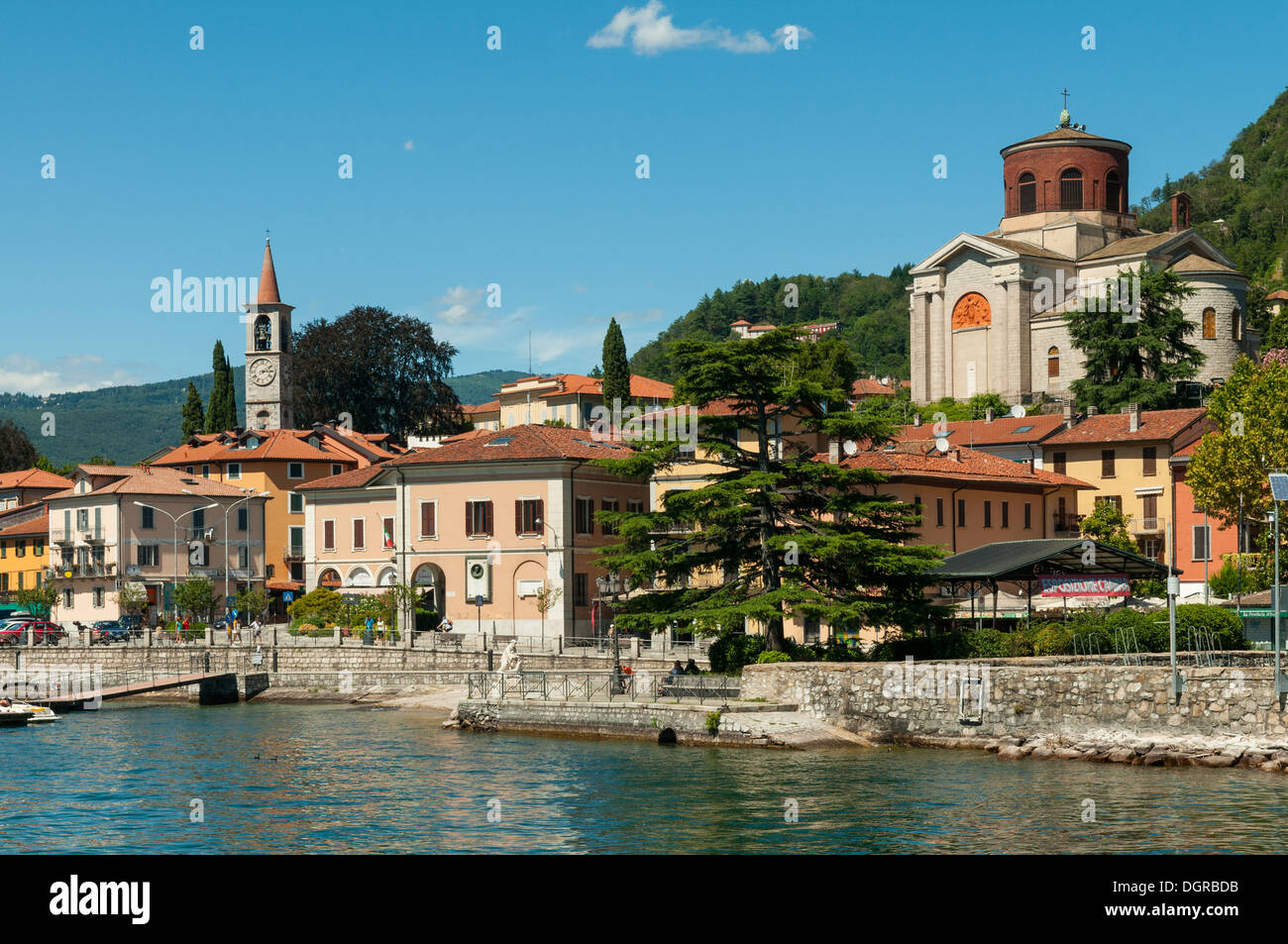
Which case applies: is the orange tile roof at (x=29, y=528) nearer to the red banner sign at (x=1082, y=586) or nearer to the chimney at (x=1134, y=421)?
the chimney at (x=1134, y=421)

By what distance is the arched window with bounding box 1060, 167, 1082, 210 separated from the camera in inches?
3866

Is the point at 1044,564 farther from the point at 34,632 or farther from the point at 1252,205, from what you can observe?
the point at 1252,205

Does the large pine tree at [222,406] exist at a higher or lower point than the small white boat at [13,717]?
higher

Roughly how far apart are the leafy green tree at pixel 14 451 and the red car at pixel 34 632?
46.0 m

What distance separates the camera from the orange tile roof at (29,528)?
263 feet

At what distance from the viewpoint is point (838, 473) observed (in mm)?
39219

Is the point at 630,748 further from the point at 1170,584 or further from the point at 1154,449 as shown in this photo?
the point at 1154,449

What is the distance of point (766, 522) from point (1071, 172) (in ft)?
223

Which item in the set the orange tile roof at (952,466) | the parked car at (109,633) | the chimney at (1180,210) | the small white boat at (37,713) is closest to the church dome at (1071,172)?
the chimney at (1180,210)

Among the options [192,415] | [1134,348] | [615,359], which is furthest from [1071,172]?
[192,415]

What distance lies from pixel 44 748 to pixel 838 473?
73.5 ft

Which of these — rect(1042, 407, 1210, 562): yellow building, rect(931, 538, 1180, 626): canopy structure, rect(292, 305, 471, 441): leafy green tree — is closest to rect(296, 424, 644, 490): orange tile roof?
rect(931, 538, 1180, 626): canopy structure

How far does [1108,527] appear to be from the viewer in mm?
57812
